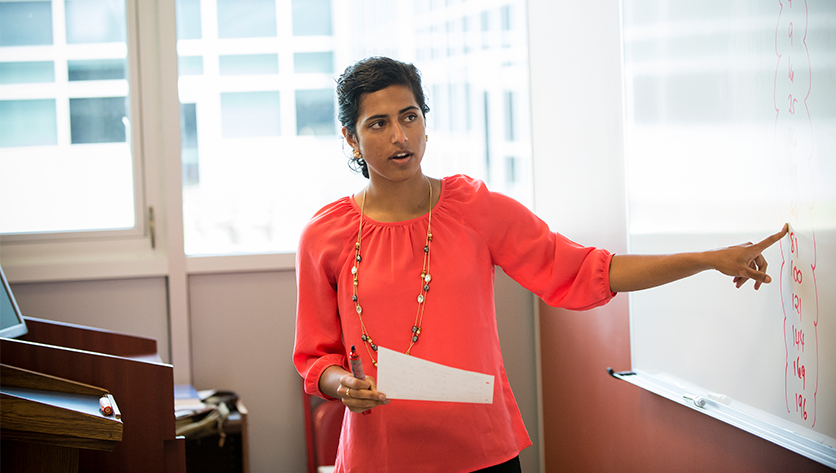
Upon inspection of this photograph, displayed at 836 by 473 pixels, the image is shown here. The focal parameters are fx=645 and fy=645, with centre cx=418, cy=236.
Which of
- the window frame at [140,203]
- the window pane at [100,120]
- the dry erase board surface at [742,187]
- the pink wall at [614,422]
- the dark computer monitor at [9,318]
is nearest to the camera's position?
the dry erase board surface at [742,187]

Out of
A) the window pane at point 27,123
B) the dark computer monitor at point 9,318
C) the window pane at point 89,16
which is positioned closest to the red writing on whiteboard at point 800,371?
the dark computer monitor at point 9,318

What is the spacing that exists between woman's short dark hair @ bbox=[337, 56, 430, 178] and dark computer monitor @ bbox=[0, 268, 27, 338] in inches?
Answer: 46.2

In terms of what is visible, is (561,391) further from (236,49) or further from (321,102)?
(236,49)

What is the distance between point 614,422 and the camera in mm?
2150

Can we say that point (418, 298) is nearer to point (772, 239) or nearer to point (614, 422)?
point (772, 239)

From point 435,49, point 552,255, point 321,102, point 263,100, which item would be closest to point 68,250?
point 263,100

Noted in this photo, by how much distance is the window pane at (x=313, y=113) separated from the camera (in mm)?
3016

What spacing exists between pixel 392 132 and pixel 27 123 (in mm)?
2321

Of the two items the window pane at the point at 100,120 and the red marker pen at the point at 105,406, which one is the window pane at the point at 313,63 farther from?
the red marker pen at the point at 105,406

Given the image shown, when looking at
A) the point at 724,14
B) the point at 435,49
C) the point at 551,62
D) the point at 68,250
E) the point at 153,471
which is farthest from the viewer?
the point at 435,49

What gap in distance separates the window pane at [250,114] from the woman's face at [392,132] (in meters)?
1.81

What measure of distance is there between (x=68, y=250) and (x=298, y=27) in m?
1.43

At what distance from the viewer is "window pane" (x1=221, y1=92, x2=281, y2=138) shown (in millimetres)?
2969

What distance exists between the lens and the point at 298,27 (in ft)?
9.89
